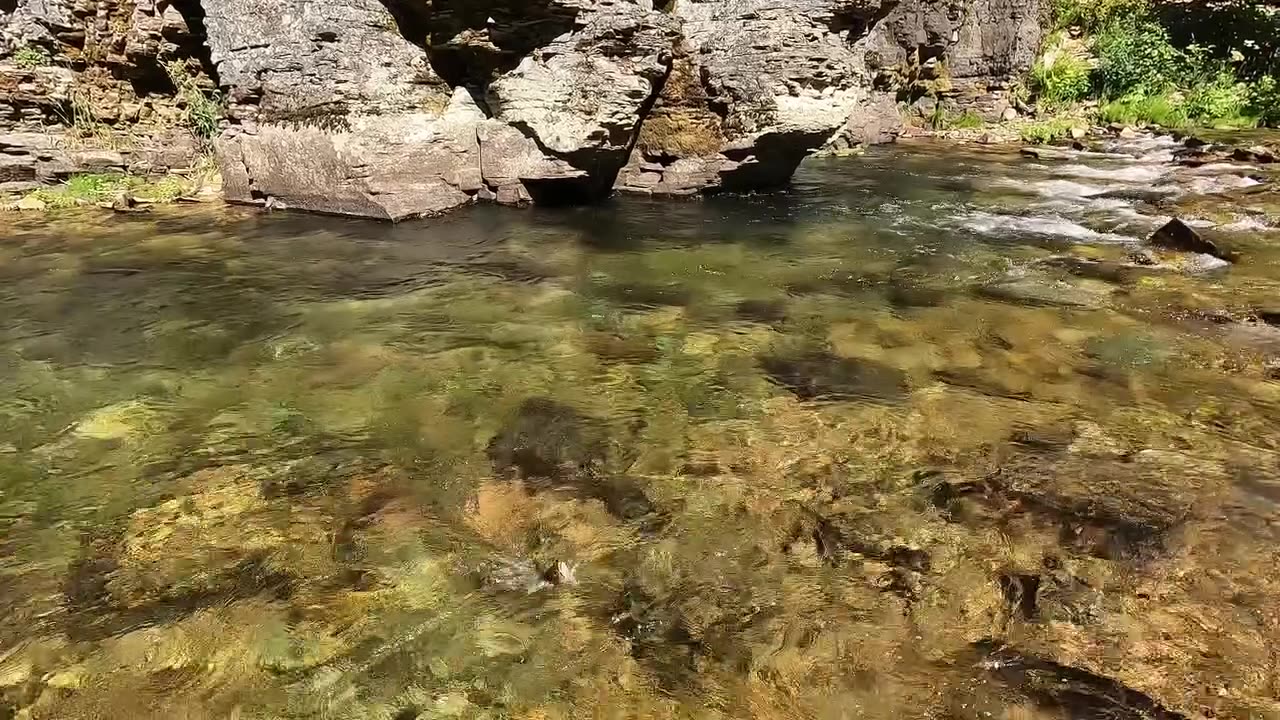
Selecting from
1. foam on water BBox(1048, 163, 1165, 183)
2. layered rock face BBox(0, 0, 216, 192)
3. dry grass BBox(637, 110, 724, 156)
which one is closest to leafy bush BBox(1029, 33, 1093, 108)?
foam on water BBox(1048, 163, 1165, 183)

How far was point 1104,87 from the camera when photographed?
1912 cm

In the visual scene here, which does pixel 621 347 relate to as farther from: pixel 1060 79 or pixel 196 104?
pixel 1060 79

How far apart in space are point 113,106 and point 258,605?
35.4 feet

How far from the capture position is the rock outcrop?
28.9 ft

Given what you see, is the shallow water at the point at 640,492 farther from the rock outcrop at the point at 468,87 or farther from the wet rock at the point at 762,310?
the rock outcrop at the point at 468,87

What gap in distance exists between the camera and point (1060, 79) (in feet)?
63.2

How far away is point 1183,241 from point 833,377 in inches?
197

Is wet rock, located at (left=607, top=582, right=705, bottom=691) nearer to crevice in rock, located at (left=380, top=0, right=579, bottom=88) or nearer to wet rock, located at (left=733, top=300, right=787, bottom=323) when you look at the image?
wet rock, located at (left=733, top=300, right=787, bottom=323)

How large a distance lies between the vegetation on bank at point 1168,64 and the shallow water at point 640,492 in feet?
44.3

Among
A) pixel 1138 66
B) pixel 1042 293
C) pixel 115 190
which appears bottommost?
pixel 1042 293

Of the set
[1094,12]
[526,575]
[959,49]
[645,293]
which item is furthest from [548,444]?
[1094,12]

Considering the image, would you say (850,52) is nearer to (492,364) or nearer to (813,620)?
(492,364)

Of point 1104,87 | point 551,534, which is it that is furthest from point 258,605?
point 1104,87

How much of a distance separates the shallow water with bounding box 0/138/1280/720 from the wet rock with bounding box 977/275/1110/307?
1.8 inches
